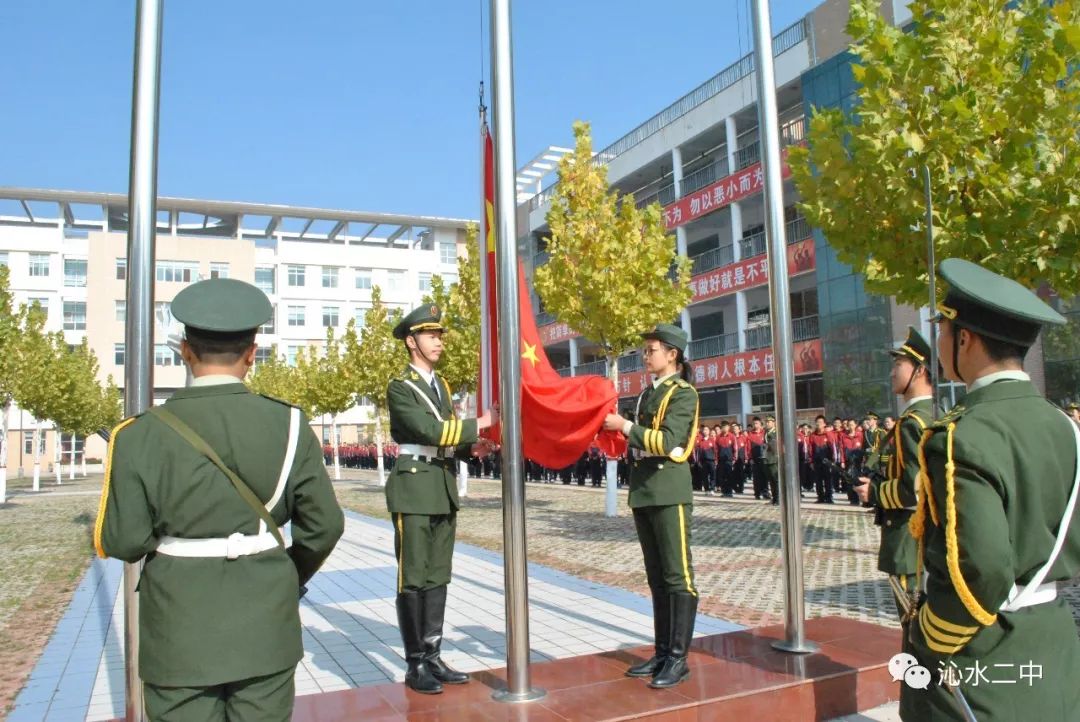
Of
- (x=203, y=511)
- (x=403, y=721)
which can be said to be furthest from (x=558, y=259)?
(x=203, y=511)

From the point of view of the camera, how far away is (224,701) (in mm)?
2785

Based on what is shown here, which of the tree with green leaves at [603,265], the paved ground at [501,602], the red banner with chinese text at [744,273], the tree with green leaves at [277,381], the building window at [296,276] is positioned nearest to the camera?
the paved ground at [501,602]

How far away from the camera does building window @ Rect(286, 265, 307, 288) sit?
66.3 metres

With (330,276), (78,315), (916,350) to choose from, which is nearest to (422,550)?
(916,350)

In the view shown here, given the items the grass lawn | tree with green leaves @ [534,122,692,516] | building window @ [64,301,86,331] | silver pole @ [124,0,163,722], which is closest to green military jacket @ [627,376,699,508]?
silver pole @ [124,0,163,722]

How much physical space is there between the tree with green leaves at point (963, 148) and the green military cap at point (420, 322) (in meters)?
4.70

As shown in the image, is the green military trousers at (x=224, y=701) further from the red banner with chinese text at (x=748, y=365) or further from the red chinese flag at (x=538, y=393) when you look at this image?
the red banner with chinese text at (x=748, y=365)

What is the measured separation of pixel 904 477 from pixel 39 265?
6731 cm

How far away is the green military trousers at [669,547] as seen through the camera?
191 inches

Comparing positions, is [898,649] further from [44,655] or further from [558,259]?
[558,259]

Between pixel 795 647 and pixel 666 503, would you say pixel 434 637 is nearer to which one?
pixel 666 503

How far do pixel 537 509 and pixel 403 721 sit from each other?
49.4 ft

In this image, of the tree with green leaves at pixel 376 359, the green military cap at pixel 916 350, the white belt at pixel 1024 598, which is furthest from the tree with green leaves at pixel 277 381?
the white belt at pixel 1024 598

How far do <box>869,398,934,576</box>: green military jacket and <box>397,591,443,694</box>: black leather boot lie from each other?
8.47 feet
